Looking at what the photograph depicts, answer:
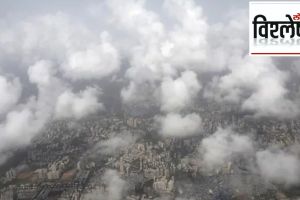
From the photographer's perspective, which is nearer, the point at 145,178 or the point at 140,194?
the point at 140,194

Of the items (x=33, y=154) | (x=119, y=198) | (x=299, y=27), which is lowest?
(x=119, y=198)

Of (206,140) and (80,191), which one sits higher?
(206,140)

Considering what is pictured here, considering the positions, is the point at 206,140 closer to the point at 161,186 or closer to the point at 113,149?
the point at 113,149

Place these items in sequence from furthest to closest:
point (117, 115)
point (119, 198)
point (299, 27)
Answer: point (117, 115) < point (119, 198) < point (299, 27)

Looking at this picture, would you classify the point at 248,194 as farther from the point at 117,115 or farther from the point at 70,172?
the point at 117,115

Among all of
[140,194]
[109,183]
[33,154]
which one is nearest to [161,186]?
[140,194]

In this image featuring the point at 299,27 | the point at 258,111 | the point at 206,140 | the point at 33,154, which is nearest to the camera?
the point at 299,27

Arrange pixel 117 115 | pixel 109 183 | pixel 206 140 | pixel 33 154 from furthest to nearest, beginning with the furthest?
pixel 117 115
pixel 206 140
pixel 33 154
pixel 109 183

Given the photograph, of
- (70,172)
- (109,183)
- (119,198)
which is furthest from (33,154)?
(119,198)

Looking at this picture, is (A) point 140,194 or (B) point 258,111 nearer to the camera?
(A) point 140,194
